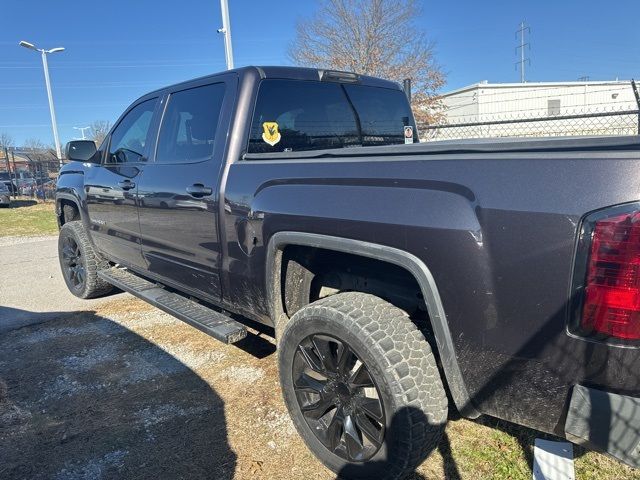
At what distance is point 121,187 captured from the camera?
13.1 ft

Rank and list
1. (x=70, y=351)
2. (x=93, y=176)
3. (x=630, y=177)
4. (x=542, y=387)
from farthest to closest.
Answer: (x=93, y=176), (x=70, y=351), (x=542, y=387), (x=630, y=177)

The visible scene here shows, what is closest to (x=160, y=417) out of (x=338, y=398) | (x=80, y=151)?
(x=338, y=398)

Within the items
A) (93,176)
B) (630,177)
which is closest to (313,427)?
(630,177)

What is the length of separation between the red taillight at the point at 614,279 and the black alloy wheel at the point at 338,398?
913 mm

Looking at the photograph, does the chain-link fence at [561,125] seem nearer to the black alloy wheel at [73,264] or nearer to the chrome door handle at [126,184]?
the chrome door handle at [126,184]

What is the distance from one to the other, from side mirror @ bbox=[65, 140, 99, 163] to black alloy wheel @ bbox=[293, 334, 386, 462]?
3.36m

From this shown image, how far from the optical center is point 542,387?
1.64 metres

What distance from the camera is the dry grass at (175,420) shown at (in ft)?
7.91

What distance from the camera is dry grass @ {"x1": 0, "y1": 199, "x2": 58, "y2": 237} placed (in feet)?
37.6

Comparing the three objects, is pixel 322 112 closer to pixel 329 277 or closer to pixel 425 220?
pixel 329 277

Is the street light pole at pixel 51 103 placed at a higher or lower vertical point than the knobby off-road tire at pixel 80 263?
higher

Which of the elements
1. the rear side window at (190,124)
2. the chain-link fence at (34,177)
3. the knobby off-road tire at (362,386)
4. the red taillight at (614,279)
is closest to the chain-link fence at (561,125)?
the rear side window at (190,124)

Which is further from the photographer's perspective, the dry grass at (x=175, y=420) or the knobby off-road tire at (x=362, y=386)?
the dry grass at (x=175, y=420)

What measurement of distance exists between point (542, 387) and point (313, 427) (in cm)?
121
